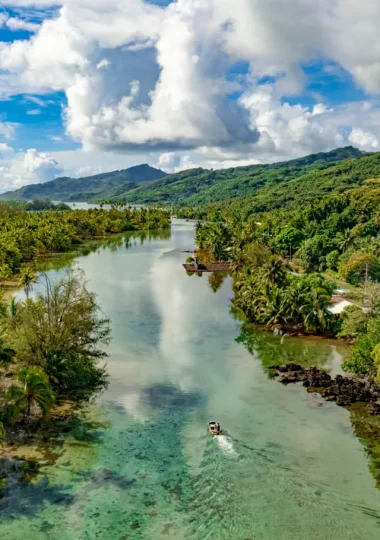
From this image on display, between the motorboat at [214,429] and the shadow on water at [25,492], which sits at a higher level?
the motorboat at [214,429]

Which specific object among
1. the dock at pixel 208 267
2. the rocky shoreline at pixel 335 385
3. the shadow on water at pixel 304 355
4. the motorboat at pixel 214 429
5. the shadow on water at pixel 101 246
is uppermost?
the shadow on water at pixel 101 246

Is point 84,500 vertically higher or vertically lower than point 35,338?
lower

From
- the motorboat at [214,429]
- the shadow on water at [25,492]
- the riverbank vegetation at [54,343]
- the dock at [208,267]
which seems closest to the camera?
the shadow on water at [25,492]

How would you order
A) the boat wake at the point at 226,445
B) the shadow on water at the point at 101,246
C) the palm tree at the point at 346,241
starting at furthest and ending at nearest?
1. the shadow on water at the point at 101,246
2. the palm tree at the point at 346,241
3. the boat wake at the point at 226,445

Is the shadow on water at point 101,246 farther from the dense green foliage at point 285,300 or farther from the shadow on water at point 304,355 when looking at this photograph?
the shadow on water at point 304,355

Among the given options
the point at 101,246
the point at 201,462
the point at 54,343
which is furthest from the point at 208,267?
the point at 201,462

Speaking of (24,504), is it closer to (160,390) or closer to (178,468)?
(178,468)


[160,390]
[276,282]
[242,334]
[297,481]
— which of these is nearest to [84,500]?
[297,481]

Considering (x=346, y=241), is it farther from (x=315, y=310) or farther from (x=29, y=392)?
(x=29, y=392)

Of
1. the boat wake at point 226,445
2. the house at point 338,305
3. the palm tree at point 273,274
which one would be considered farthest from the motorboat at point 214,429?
the palm tree at point 273,274
